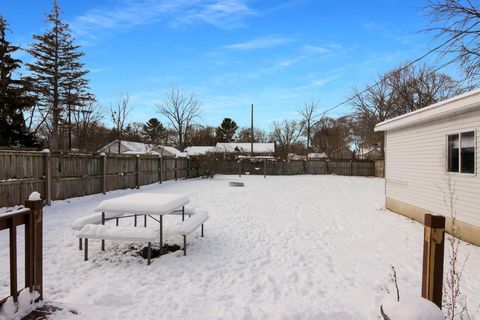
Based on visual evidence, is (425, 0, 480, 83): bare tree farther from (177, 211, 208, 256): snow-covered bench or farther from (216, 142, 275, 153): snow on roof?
(216, 142, 275, 153): snow on roof

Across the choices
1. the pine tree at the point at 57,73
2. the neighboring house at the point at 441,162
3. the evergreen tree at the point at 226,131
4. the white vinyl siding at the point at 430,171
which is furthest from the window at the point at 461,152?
the evergreen tree at the point at 226,131

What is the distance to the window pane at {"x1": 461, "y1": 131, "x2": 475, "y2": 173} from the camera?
241 inches

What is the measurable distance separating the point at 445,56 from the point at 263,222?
6.89 m

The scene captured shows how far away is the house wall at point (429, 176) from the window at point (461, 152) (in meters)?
0.12

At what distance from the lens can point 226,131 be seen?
189ft

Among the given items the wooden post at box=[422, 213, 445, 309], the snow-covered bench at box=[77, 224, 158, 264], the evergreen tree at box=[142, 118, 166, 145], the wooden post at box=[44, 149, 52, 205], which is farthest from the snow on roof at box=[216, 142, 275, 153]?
the wooden post at box=[422, 213, 445, 309]

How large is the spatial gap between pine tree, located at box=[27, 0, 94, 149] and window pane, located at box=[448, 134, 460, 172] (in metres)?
25.6

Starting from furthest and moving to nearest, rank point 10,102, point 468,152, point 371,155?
point 371,155 < point 10,102 < point 468,152

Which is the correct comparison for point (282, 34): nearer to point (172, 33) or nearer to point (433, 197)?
point (172, 33)

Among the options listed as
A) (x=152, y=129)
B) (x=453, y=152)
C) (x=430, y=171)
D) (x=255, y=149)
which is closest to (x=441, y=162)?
(x=453, y=152)

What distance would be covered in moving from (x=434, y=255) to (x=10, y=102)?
73.3 ft

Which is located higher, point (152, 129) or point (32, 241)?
point (152, 129)

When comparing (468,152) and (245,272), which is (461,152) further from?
(245,272)

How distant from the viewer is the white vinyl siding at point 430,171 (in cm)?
614
